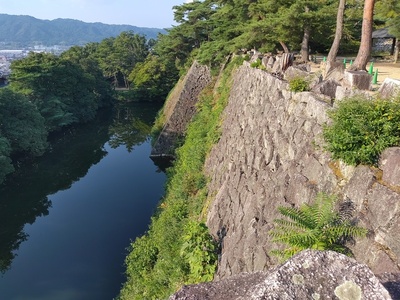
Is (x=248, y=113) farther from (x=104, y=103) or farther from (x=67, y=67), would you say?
Answer: (x=104, y=103)

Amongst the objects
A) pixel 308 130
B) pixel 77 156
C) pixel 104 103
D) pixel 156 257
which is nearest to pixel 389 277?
pixel 308 130

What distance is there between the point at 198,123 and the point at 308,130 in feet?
48.4

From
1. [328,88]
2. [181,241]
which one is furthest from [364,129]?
[181,241]

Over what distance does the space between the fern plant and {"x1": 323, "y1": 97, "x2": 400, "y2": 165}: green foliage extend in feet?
2.76

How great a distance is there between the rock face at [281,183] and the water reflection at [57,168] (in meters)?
12.3

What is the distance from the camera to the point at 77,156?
30.9 m

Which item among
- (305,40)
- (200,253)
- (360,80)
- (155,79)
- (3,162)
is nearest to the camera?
(360,80)

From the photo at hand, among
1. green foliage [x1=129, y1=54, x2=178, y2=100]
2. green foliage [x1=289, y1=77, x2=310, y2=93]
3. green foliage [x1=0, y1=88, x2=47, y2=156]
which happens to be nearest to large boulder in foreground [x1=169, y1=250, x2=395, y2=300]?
green foliage [x1=289, y1=77, x2=310, y2=93]

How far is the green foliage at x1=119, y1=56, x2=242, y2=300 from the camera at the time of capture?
8.62 m

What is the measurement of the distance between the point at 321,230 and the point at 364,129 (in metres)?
1.56

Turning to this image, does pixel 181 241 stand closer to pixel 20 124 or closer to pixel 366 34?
pixel 366 34

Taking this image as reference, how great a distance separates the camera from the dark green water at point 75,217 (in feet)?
48.6

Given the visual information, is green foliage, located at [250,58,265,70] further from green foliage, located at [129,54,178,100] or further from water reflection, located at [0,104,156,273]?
green foliage, located at [129,54,178,100]

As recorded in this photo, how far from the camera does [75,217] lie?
20141mm
